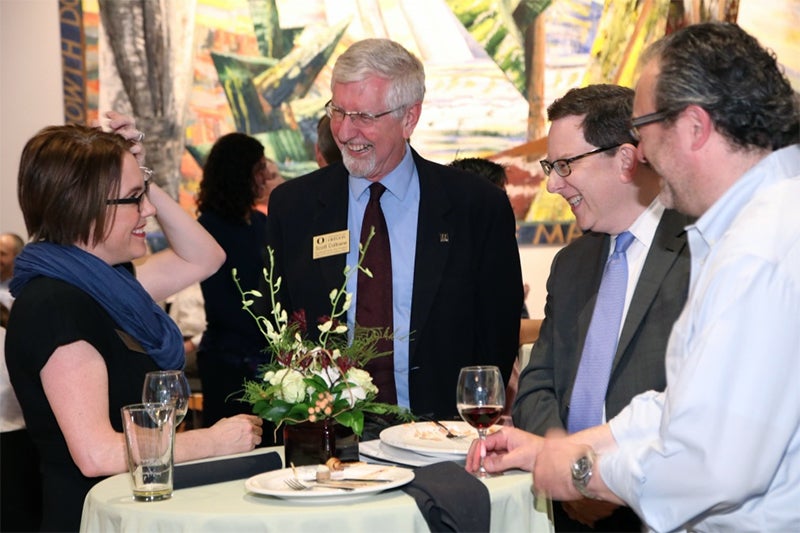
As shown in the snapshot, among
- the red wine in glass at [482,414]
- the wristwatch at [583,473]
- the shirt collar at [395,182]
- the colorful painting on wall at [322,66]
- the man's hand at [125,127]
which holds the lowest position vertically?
the wristwatch at [583,473]

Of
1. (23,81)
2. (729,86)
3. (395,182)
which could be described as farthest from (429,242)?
(23,81)

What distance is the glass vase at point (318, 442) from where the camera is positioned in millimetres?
2299

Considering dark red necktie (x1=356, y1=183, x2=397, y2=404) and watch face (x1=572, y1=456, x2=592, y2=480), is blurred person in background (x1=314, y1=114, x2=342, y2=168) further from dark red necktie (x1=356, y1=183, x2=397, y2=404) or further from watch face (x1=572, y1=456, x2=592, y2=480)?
watch face (x1=572, y1=456, x2=592, y2=480)

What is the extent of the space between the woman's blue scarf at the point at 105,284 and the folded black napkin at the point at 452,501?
1088 millimetres

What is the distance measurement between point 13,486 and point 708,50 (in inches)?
122

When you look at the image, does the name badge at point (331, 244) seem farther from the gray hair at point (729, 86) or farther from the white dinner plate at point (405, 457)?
the gray hair at point (729, 86)

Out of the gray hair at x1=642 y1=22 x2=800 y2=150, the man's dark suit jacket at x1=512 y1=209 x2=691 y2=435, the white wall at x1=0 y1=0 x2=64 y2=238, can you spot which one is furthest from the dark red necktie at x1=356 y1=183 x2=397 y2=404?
the white wall at x1=0 y1=0 x2=64 y2=238

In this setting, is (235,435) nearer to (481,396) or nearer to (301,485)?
(301,485)

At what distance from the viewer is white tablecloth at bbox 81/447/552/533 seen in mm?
1990

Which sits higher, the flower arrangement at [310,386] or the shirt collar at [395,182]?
the shirt collar at [395,182]

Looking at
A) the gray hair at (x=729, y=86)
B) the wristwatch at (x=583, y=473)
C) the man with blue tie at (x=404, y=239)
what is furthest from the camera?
the man with blue tie at (x=404, y=239)

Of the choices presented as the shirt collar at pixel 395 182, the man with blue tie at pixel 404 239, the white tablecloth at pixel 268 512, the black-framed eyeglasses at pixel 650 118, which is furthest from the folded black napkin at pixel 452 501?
the shirt collar at pixel 395 182

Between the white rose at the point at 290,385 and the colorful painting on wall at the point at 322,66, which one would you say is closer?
the white rose at the point at 290,385

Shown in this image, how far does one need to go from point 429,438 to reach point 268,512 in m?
Result: 0.60
